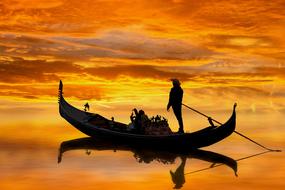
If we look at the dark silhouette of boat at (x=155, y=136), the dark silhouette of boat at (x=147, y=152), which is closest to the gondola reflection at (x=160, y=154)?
the dark silhouette of boat at (x=147, y=152)

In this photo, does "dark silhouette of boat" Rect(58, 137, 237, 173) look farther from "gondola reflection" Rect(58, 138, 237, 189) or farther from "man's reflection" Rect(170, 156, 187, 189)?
"man's reflection" Rect(170, 156, 187, 189)

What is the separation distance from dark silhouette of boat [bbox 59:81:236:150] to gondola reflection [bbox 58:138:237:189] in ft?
0.83

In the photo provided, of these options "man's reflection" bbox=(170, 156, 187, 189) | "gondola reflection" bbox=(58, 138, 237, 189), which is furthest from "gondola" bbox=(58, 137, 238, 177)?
"man's reflection" bbox=(170, 156, 187, 189)

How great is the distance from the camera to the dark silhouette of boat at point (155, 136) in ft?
66.2

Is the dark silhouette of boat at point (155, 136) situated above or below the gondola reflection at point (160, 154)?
above

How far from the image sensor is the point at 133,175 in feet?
54.6

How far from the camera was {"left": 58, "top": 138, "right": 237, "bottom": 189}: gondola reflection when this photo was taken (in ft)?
57.2

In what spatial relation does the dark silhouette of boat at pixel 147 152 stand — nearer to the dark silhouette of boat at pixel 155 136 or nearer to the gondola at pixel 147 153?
the gondola at pixel 147 153

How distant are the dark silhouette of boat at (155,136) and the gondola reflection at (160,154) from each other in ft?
0.83

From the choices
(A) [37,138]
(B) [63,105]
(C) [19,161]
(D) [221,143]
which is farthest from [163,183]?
(B) [63,105]

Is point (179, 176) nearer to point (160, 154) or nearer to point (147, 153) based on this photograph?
point (160, 154)

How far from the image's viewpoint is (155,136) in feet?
69.0

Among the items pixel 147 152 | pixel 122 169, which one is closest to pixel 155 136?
pixel 147 152

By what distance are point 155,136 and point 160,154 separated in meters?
0.77
